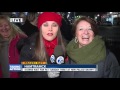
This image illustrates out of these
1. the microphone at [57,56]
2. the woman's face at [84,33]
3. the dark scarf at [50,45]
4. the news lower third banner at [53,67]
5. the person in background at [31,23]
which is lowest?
the news lower third banner at [53,67]

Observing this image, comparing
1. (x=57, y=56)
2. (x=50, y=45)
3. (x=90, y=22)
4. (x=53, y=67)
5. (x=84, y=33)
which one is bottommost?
(x=53, y=67)

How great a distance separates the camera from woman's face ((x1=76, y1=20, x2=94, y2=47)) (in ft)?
12.2

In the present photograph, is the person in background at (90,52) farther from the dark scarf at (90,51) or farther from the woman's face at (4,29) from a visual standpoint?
the woman's face at (4,29)

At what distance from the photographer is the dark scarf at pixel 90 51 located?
3.75 metres

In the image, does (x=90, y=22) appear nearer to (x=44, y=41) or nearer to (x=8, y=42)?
(x=44, y=41)

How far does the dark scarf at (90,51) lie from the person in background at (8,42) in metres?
0.76

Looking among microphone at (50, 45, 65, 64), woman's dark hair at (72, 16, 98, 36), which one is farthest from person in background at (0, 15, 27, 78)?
woman's dark hair at (72, 16, 98, 36)

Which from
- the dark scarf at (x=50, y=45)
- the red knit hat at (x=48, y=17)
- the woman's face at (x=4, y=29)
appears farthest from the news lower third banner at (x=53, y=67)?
the red knit hat at (x=48, y=17)

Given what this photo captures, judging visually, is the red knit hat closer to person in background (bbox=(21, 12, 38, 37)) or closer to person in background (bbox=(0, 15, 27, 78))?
person in background (bbox=(21, 12, 38, 37))

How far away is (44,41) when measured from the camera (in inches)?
148

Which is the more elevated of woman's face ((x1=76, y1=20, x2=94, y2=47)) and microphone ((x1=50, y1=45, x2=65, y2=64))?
woman's face ((x1=76, y1=20, x2=94, y2=47))

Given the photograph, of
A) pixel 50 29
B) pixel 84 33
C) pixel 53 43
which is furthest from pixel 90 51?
pixel 50 29

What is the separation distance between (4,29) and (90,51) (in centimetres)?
133
